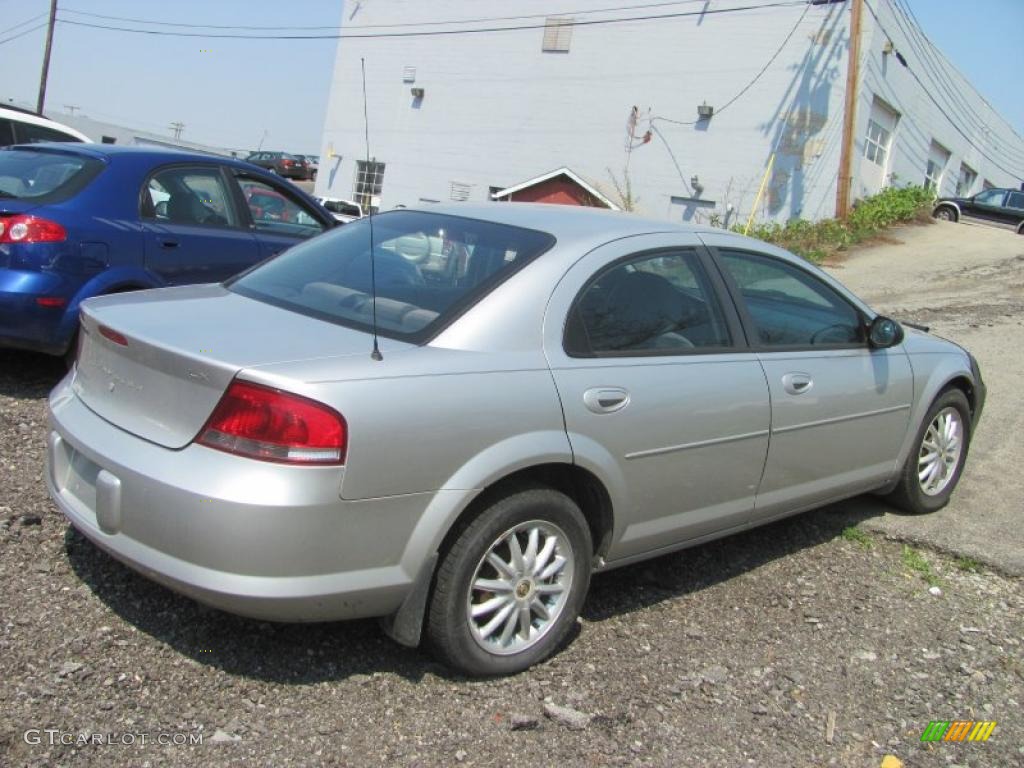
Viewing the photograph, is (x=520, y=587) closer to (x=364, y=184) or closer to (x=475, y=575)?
(x=475, y=575)

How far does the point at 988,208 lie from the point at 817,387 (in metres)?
22.7

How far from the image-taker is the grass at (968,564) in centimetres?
462

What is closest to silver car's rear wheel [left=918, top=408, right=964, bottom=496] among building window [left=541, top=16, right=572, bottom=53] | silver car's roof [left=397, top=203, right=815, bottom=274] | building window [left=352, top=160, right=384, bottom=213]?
silver car's roof [left=397, top=203, right=815, bottom=274]

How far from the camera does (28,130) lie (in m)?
9.90

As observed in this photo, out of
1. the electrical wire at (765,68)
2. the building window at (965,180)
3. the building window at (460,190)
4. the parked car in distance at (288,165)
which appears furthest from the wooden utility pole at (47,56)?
the building window at (965,180)

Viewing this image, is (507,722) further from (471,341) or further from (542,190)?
(542,190)

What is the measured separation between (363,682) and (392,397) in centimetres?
101

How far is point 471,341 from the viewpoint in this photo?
304cm

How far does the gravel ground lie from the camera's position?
9.06ft

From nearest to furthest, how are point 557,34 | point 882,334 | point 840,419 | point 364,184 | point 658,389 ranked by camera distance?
point 658,389 < point 840,419 < point 882,334 < point 557,34 < point 364,184

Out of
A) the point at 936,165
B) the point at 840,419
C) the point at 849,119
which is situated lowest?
the point at 840,419

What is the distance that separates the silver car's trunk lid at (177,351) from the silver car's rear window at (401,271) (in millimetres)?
166

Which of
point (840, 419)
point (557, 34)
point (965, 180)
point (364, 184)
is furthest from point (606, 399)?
point (965, 180)

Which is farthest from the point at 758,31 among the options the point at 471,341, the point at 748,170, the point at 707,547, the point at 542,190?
the point at 471,341
